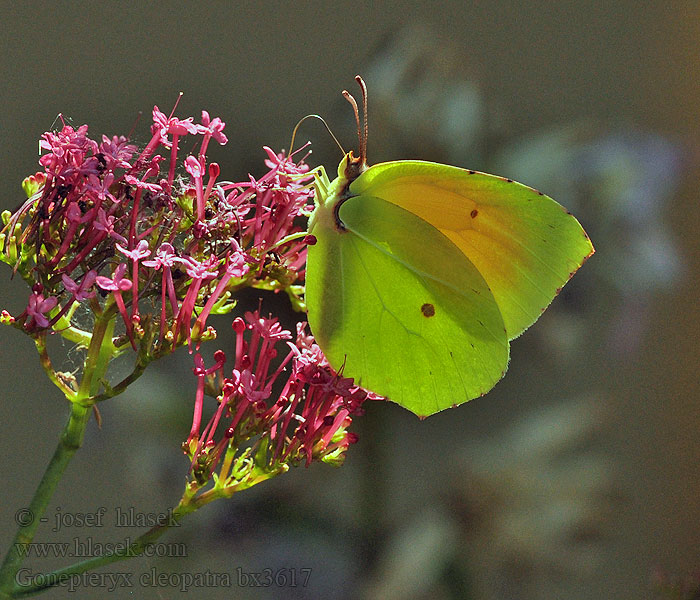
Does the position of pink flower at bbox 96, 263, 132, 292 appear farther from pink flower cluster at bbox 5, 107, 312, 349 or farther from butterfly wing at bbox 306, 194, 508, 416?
butterfly wing at bbox 306, 194, 508, 416

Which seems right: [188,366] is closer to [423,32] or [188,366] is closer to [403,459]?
[403,459]

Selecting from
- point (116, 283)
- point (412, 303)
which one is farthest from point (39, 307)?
point (412, 303)

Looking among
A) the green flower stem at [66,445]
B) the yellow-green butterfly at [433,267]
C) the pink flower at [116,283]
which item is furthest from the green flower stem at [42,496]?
the yellow-green butterfly at [433,267]

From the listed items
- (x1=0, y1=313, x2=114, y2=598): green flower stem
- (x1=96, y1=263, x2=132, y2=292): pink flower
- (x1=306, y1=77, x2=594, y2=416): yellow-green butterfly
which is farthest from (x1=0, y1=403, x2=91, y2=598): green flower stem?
(x1=306, y1=77, x2=594, y2=416): yellow-green butterfly

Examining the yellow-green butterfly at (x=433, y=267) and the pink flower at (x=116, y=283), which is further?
the yellow-green butterfly at (x=433, y=267)

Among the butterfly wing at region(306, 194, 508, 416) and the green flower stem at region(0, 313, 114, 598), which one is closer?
the green flower stem at region(0, 313, 114, 598)

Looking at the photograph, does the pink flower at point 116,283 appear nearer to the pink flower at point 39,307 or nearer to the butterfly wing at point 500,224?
the pink flower at point 39,307

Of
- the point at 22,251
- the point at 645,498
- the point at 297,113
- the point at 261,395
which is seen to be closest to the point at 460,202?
the point at 261,395
